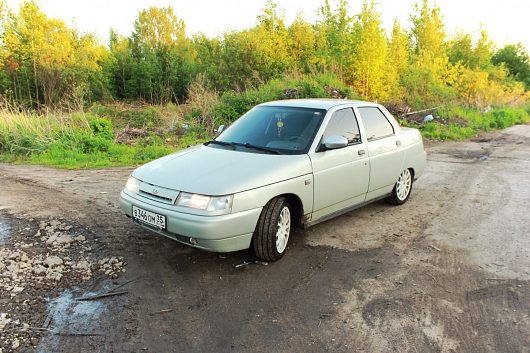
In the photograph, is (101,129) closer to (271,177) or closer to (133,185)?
(133,185)

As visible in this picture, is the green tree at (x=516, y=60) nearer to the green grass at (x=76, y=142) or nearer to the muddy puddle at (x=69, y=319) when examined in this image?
the green grass at (x=76, y=142)

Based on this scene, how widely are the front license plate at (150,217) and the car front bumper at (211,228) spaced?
39mm

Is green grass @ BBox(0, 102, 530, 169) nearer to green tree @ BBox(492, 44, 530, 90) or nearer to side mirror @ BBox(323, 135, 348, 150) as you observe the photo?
side mirror @ BBox(323, 135, 348, 150)

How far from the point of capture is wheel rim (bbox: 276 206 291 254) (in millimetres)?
4340

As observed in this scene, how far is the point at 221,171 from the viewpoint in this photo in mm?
4199

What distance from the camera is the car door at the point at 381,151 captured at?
557cm

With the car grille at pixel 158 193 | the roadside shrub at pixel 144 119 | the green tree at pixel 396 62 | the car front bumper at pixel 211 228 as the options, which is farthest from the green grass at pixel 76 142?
the green tree at pixel 396 62

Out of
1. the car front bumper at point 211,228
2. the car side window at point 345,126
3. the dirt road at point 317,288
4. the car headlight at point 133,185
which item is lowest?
the dirt road at point 317,288

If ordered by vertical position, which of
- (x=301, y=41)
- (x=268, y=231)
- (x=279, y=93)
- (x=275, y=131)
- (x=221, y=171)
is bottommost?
(x=268, y=231)

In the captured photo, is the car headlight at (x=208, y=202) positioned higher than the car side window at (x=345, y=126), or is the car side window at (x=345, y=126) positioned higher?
the car side window at (x=345, y=126)

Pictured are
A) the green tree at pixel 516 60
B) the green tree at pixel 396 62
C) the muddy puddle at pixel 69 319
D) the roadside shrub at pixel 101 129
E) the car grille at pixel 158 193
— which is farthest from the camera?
the green tree at pixel 516 60

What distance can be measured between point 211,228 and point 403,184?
3782 mm

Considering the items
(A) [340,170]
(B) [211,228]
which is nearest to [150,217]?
(B) [211,228]

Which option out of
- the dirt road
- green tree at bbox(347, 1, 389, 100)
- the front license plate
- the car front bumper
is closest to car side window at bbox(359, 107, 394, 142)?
the dirt road
